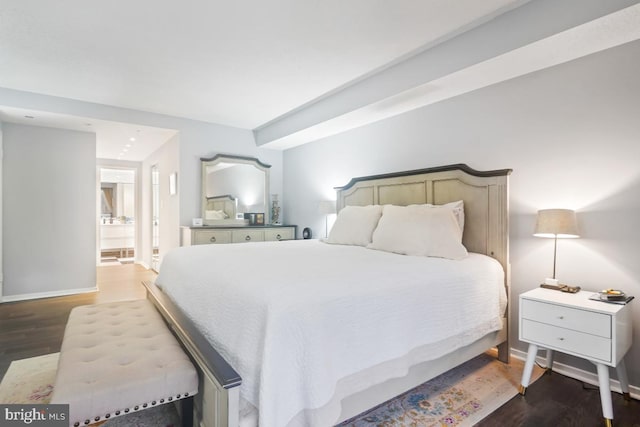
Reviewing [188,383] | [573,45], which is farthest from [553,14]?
[188,383]

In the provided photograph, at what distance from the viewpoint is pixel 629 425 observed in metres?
1.76

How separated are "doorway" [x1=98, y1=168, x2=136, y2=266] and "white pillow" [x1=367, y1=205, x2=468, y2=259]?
261 inches

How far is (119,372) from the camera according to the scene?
1.31 meters

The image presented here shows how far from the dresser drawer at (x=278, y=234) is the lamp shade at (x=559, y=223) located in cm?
361

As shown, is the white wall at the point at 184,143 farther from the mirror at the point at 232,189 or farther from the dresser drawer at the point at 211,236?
the dresser drawer at the point at 211,236

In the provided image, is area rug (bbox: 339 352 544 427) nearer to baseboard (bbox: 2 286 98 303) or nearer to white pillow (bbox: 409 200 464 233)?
white pillow (bbox: 409 200 464 233)

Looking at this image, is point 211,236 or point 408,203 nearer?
point 408,203

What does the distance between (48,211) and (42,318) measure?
1685 mm

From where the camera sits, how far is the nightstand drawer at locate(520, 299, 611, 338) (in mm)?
1786

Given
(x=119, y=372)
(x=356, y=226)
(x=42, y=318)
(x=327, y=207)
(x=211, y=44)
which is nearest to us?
(x=119, y=372)

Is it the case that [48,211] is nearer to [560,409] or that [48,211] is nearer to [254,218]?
[254,218]

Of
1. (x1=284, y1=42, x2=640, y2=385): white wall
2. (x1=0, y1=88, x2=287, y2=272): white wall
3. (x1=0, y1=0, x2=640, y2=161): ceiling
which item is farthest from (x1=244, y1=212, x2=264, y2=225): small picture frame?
(x1=284, y1=42, x2=640, y2=385): white wall

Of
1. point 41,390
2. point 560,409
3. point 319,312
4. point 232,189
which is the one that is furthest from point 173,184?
point 560,409

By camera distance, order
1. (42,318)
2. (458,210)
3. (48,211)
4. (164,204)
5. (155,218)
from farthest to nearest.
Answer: (155,218), (164,204), (48,211), (42,318), (458,210)
